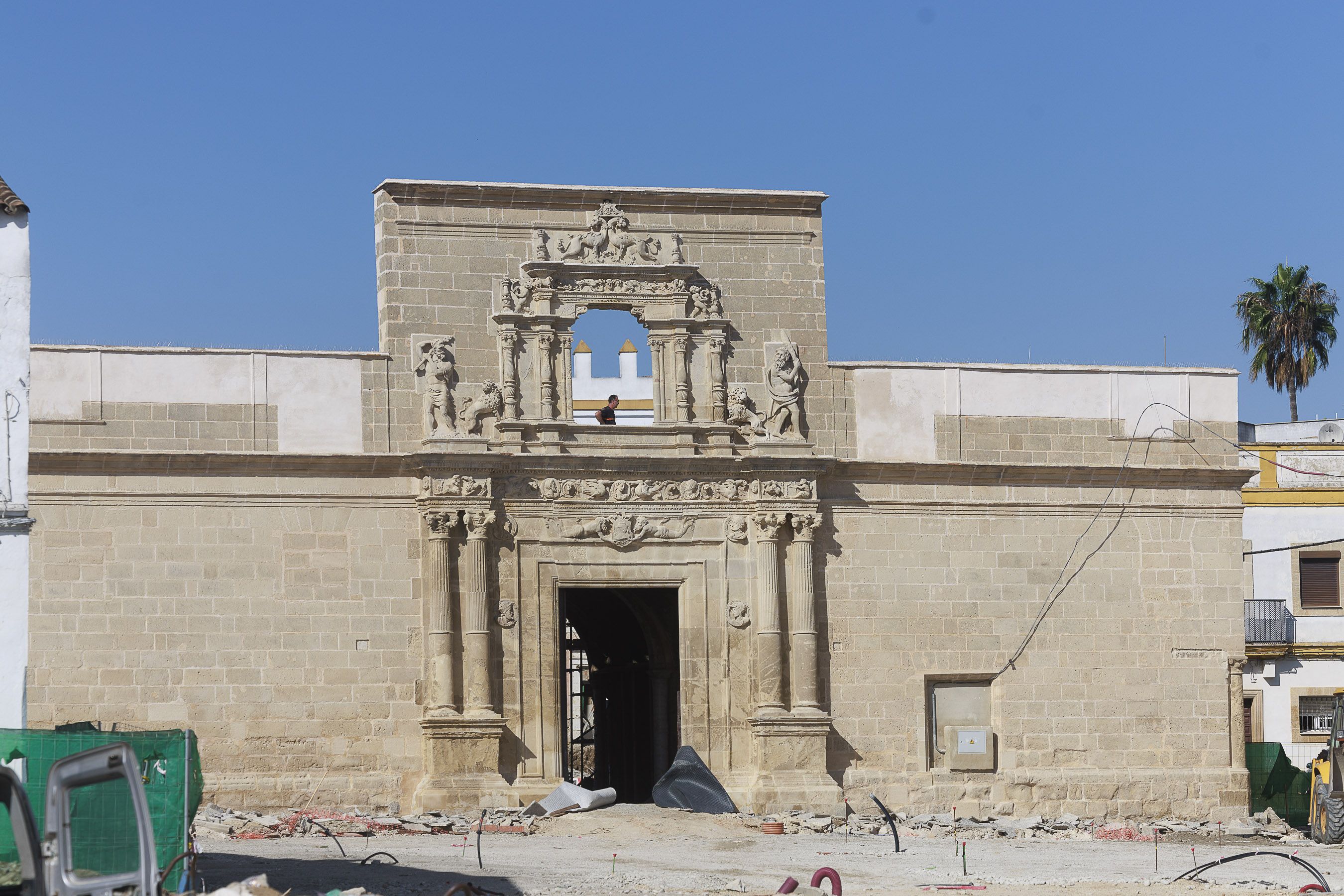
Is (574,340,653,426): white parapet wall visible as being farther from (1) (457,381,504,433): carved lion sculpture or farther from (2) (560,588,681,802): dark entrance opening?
(1) (457,381,504,433): carved lion sculpture

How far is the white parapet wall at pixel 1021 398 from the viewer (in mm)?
25109

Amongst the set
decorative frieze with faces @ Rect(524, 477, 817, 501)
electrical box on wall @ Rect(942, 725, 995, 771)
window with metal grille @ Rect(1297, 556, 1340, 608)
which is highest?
decorative frieze with faces @ Rect(524, 477, 817, 501)

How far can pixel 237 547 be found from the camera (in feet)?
75.6

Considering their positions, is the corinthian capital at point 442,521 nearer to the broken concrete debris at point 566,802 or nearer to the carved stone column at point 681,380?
the carved stone column at point 681,380

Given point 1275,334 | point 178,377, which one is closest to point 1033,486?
point 178,377

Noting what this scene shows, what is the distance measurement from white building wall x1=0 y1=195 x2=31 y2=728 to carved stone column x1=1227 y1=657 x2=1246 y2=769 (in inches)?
641

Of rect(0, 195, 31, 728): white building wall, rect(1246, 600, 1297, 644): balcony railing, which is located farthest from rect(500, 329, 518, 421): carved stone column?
rect(1246, 600, 1297, 644): balcony railing

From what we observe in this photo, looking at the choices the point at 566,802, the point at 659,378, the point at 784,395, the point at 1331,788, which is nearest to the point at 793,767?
the point at 566,802

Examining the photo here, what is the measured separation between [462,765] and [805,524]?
201 inches

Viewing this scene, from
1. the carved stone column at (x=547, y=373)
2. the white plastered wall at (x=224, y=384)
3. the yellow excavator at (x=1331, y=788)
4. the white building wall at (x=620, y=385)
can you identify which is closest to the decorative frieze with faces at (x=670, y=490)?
the carved stone column at (x=547, y=373)

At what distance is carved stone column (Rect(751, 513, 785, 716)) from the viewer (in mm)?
24078

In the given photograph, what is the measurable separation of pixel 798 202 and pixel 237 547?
823 centimetres

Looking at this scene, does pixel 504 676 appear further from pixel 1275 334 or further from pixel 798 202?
pixel 1275 334

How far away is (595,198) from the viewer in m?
24.7
